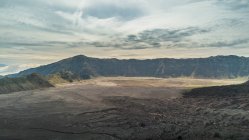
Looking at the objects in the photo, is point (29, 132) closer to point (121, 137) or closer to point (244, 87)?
point (121, 137)

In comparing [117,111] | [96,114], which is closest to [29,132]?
[96,114]

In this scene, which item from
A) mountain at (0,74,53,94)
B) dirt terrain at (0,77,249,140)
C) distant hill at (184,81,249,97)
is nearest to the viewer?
dirt terrain at (0,77,249,140)

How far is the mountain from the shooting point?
509 ft

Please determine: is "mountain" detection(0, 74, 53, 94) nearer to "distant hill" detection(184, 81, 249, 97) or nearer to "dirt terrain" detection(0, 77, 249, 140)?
"dirt terrain" detection(0, 77, 249, 140)

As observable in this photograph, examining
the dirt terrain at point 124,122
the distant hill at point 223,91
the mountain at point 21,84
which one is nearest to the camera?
the dirt terrain at point 124,122

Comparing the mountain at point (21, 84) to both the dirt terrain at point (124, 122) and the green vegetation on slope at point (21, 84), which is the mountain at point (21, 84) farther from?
the dirt terrain at point (124, 122)

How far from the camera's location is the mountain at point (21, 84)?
509 feet

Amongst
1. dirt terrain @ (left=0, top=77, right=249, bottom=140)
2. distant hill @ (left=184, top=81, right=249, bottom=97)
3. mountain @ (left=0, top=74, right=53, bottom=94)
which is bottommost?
dirt terrain @ (left=0, top=77, right=249, bottom=140)

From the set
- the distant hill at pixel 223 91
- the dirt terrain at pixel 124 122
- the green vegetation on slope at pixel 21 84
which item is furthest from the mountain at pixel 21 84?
the distant hill at pixel 223 91

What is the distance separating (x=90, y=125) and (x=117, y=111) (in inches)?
761

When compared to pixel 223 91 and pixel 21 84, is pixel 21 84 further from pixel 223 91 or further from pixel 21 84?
pixel 223 91

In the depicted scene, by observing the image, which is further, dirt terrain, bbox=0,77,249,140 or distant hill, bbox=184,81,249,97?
distant hill, bbox=184,81,249,97

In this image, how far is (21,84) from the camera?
547 feet

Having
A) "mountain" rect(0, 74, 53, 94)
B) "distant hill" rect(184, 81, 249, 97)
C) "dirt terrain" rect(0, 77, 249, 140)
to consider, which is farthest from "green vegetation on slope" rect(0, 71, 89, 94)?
"distant hill" rect(184, 81, 249, 97)
